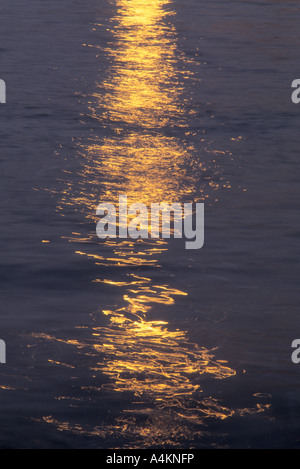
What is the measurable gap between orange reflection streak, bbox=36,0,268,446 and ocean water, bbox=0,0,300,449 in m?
0.01

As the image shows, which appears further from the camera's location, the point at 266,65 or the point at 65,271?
the point at 266,65

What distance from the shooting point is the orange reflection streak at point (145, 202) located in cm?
345

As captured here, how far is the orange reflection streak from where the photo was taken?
136 inches

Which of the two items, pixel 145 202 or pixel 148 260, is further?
pixel 145 202

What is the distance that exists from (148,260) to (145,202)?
1.05 metres

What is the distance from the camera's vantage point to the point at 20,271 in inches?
186

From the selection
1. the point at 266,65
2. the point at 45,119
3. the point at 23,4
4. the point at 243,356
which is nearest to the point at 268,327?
the point at 243,356

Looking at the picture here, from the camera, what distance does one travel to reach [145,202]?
5891 mm

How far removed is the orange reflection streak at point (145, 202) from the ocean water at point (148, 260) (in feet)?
0.04

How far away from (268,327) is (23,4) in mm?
12760

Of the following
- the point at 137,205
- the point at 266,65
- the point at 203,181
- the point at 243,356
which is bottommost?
the point at 243,356

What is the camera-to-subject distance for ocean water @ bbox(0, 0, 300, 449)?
3357 mm

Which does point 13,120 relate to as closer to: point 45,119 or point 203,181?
point 45,119

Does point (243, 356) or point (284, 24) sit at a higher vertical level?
point (284, 24)
